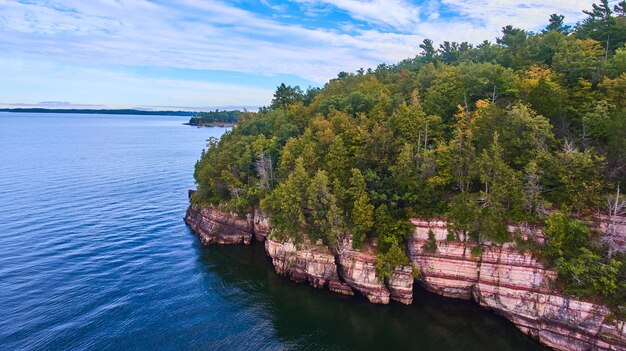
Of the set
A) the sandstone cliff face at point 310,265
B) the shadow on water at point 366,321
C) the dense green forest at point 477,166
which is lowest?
the shadow on water at point 366,321

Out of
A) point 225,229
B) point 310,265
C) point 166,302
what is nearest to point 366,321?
point 310,265

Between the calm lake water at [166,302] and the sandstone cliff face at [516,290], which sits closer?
the sandstone cliff face at [516,290]

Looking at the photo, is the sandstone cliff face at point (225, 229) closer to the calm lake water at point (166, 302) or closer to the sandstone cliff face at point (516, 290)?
the calm lake water at point (166, 302)

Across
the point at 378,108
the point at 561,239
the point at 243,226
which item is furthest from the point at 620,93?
the point at 243,226

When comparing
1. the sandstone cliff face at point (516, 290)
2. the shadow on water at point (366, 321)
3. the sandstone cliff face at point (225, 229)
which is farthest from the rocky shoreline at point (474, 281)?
the sandstone cliff face at point (225, 229)

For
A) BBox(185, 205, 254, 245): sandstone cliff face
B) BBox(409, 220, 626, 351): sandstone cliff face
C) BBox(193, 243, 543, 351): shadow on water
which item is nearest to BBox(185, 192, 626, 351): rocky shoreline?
BBox(409, 220, 626, 351): sandstone cliff face

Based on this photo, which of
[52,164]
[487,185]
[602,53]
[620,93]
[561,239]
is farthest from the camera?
[52,164]

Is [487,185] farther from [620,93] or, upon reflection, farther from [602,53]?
[602,53]
